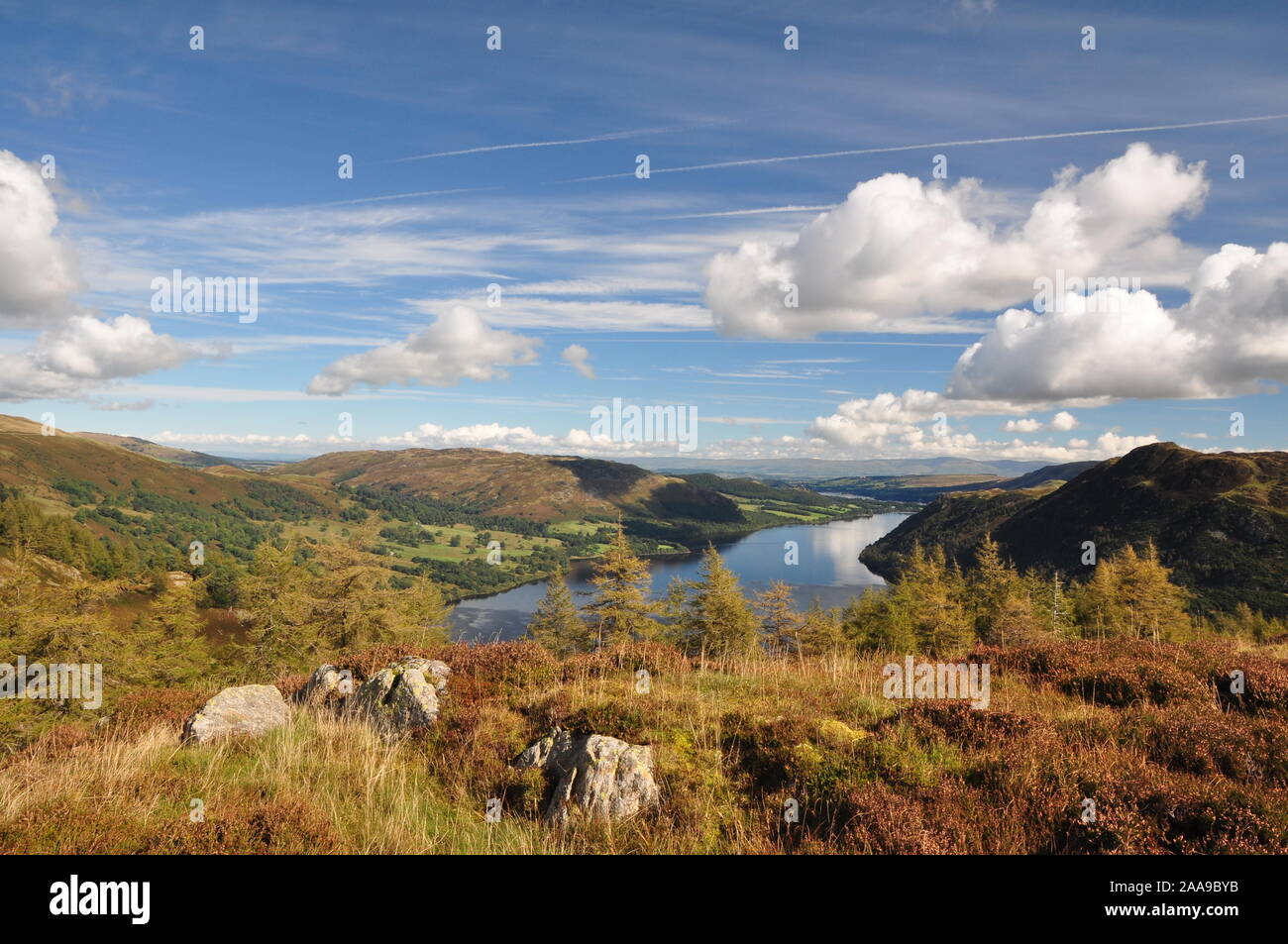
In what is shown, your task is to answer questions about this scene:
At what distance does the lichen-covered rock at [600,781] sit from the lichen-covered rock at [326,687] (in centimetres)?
628

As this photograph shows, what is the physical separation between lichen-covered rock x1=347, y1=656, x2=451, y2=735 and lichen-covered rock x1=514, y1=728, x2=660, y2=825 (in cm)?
344

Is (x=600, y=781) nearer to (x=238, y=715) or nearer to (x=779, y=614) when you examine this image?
(x=238, y=715)

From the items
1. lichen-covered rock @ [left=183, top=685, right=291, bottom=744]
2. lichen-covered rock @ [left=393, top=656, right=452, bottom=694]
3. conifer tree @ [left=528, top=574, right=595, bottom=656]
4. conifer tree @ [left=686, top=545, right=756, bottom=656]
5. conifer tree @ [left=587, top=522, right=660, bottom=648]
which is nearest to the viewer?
lichen-covered rock @ [left=183, top=685, right=291, bottom=744]

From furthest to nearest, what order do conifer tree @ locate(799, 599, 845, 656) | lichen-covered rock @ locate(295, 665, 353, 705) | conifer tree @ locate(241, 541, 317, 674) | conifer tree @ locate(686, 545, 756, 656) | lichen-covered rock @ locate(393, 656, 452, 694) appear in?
conifer tree @ locate(799, 599, 845, 656) → conifer tree @ locate(686, 545, 756, 656) → conifer tree @ locate(241, 541, 317, 674) → lichen-covered rock @ locate(295, 665, 353, 705) → lichen-covered rock @ locate(393, 656, 452, 694)

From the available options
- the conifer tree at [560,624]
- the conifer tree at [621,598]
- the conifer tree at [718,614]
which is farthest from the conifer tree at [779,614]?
the conifer tree at [560,624]

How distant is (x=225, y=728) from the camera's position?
945 cm

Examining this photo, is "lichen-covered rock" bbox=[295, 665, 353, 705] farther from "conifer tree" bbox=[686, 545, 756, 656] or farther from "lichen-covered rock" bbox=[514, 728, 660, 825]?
"conifer tree" bbox=[686, 545, 756, 656]

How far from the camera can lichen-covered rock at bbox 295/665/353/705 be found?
11.9 meters

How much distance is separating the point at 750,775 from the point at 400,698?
661cm

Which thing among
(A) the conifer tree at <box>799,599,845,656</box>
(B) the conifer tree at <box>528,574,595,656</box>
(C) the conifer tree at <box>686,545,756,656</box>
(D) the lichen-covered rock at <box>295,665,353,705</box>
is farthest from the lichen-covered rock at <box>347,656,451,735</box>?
(A) the conifer tree at <box>799,599,845,656</box>

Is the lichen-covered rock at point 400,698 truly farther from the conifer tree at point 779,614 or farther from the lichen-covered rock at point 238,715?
the conifer tree at point 779,614

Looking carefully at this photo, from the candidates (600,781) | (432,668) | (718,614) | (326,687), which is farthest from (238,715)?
(718,614)

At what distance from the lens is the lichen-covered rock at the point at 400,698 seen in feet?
33.2
